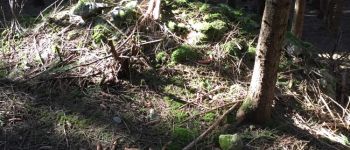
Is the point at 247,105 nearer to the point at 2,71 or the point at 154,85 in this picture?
the point at 154,85

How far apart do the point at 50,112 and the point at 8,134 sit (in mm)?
440

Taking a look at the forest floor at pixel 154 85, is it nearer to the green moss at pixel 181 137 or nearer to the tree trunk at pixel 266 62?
the green moss at pixel 181 137

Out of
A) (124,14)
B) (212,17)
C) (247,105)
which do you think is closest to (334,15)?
(212,17)

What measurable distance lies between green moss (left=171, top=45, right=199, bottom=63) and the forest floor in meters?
0.01

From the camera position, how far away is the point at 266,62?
148 inches

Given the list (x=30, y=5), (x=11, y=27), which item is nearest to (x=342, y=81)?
(x=11, y=27)

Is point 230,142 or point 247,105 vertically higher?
point 247,105

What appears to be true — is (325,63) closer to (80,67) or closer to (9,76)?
(80,67)

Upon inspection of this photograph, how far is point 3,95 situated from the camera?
4.36m

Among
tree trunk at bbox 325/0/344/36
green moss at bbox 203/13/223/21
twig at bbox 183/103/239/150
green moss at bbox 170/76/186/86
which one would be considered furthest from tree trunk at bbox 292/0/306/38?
tree trunk at bbox 325/0/344/36

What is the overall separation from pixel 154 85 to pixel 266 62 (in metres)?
1.35

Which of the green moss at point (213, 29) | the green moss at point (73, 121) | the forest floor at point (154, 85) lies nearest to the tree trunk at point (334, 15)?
the forest floor at point (154, 85)

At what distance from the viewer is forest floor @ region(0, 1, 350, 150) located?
3.95 m

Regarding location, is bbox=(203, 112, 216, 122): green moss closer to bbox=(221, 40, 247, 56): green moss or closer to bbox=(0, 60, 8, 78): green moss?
bbox=(221, 40, 247, 56): green moss
